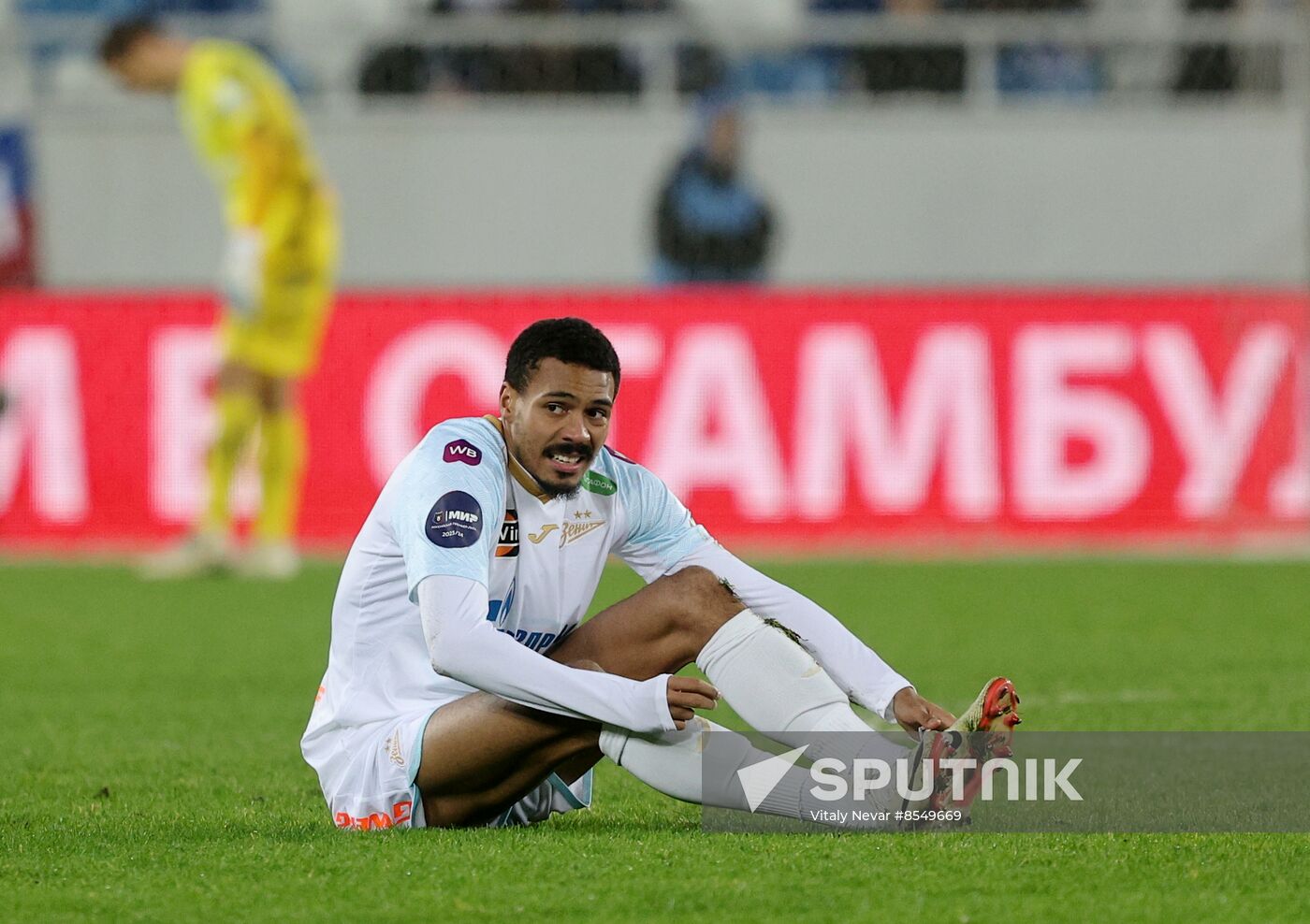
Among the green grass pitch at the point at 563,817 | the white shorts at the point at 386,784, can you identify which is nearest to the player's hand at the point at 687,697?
the green grass pitch at the point at 563,817

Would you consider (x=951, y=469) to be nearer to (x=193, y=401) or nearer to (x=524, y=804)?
(x=193, y=401)

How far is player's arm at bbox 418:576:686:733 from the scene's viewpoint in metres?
4.44

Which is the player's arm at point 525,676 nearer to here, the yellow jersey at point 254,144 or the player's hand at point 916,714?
the player's hand at point 916,714

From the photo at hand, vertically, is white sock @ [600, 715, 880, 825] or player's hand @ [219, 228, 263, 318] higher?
player's hand @ [219, 228, 263, 318]

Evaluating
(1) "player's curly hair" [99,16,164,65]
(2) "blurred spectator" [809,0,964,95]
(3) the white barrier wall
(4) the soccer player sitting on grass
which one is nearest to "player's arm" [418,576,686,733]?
(4) the soccer player sitting on grass

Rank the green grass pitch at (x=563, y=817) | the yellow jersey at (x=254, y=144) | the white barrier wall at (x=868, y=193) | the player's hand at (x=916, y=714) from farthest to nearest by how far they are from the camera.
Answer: the white barrier wall at (x=868, y=193), the yellow jersey at (x=254, y=144), the player's hand at (x=916, y=714), the green grass pitch at (x=563, y=817)

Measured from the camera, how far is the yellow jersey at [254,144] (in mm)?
12891

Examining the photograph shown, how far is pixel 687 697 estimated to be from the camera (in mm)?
4445

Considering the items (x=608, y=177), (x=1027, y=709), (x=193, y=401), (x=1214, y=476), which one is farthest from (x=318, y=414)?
(x=1027, y=709)

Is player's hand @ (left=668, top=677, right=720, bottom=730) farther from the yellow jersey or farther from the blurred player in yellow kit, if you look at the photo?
the yellow jersey

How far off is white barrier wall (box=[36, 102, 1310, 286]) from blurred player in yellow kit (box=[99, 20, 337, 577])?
2428 mm

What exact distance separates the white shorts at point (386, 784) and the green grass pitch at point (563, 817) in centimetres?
7

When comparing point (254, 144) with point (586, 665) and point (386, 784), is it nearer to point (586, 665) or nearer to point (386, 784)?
point (386, 784)

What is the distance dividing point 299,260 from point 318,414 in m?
1.07
